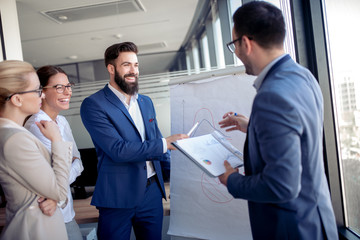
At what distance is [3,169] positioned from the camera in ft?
3.61

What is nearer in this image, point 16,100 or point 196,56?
point 16,100

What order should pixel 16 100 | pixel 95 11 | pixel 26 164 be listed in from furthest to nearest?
1. pixel 95 11
2. pixel 16 100
3. pixel 26 164

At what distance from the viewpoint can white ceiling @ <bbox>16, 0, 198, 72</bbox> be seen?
4039mm

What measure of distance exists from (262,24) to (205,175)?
1.08 m

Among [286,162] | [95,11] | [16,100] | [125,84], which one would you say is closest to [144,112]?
[125,84]

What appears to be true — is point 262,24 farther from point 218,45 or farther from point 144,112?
point 218,45

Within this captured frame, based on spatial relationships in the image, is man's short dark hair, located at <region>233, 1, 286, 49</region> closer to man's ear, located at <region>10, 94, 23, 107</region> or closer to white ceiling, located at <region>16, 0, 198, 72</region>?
man's ear, located at <region>10, 94, 23, 107</region>

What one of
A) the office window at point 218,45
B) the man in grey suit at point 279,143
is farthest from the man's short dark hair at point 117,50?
the office window at point 218,45

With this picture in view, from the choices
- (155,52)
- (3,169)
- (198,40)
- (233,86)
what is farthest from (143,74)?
(3,169)

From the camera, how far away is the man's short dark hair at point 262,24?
0.95m

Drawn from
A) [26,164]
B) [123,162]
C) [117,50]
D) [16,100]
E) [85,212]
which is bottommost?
[85,212]

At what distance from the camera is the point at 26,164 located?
108cm

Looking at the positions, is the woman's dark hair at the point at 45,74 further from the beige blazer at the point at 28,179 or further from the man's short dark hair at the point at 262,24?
the man's short dark hair at the point at 262,24

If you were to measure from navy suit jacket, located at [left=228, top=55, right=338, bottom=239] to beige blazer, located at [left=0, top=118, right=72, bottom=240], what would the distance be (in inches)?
28.7
